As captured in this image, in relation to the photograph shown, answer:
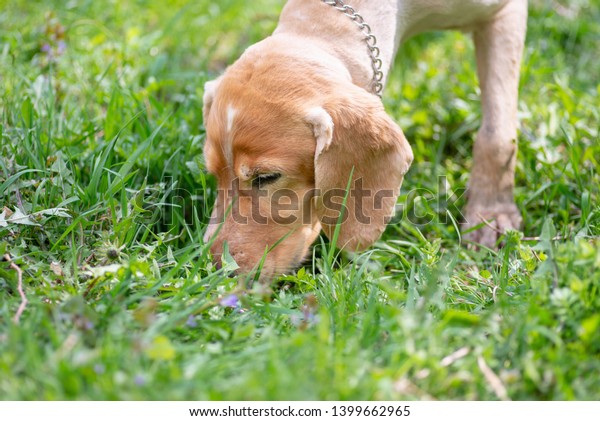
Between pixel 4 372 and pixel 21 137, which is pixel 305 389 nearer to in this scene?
pixel 4 372

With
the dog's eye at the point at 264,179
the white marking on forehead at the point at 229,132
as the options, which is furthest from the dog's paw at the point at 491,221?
the white marking on forehead at the point at 229,132

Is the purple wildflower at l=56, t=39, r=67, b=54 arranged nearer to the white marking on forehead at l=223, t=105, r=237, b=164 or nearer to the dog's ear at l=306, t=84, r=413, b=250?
the white marking on forehead at l=223, t=105, r=237, b=164

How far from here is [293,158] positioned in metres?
3.35

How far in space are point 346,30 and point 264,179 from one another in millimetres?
985

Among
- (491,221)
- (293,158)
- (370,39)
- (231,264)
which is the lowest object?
(491,221)

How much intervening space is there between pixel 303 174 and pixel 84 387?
1615 mm

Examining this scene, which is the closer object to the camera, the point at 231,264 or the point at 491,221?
the point at 231,264

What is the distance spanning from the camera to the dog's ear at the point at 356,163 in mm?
3338

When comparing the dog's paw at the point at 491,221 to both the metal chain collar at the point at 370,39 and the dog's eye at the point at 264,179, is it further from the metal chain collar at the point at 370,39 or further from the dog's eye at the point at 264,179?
the dog's eye at the point at 264,179

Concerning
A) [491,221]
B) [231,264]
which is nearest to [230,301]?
[231,264]

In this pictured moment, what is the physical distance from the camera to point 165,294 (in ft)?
9.30

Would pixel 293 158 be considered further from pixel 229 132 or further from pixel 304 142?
pixel 229 132

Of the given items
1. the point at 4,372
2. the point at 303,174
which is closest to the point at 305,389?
the point at 4,372

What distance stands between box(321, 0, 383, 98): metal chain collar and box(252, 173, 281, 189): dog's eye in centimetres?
86
